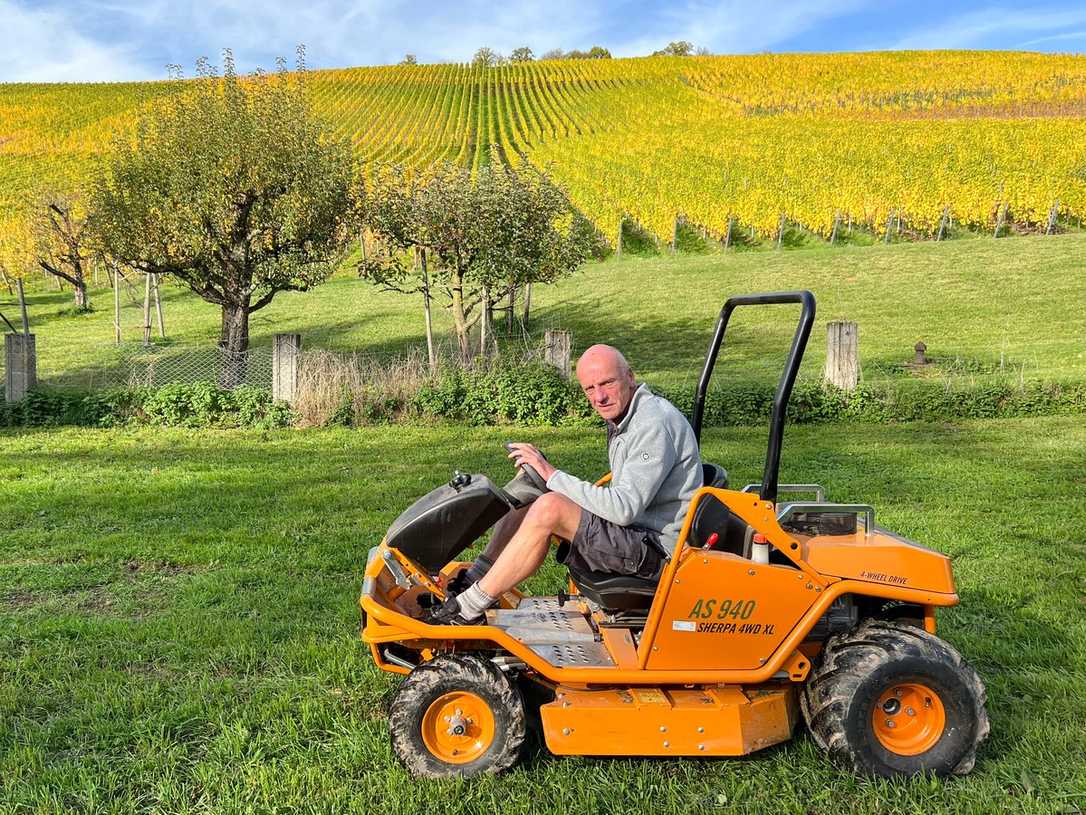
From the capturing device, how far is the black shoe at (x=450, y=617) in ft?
11.8

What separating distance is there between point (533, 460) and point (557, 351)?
8898mm

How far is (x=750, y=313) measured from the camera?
23234 millimetres

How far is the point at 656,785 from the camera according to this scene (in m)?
3.36

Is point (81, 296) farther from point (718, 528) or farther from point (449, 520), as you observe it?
point (718, 528)

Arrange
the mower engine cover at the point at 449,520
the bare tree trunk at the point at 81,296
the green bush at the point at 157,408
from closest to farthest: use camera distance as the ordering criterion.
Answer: the mower engine cover at the point at 449,520 < the green bush at the point at 157,408 < the bare tree trunk at the point at 81,296

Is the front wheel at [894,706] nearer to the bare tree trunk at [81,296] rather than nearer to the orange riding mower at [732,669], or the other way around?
the orange riding mower at [732,669]

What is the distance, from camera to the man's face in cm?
365

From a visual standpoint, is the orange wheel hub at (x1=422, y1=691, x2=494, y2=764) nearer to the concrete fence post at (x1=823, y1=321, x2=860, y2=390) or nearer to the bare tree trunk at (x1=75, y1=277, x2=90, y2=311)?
the concrete fence post at (x1=823, y1=321, x2=860, y2=390)

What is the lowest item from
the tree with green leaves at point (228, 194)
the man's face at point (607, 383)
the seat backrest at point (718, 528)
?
the seat backrest at point (718, 528)

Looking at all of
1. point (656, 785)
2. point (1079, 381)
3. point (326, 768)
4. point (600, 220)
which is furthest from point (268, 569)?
point (600, 220)

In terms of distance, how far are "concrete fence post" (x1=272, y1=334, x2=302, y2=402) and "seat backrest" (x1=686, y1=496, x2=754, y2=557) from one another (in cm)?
928

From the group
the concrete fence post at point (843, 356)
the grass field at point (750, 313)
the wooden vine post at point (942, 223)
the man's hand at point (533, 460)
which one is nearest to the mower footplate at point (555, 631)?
the man's hand at point (533, 460)

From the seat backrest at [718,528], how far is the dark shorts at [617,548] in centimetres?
21

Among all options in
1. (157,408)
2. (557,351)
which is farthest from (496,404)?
(157,408)
